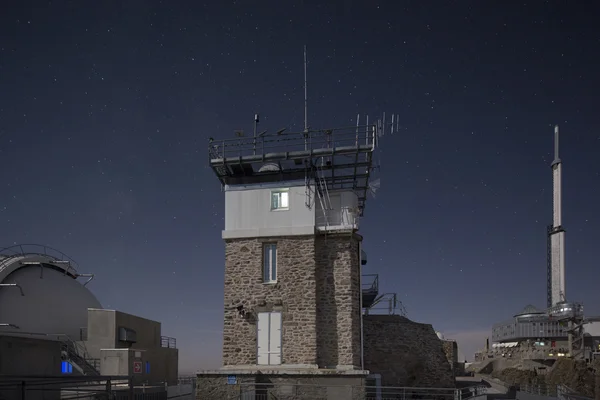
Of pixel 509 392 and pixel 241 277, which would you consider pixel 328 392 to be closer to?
pixel 241 277

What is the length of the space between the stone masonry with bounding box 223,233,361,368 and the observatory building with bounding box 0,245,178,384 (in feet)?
26.6

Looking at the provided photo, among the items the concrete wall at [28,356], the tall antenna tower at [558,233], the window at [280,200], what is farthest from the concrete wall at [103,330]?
the tall antenna tower at [558,233]

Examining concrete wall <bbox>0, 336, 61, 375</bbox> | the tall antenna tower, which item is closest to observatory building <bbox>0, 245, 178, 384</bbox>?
concrete wall <bbox>0, 336, 61, 375</bbox>

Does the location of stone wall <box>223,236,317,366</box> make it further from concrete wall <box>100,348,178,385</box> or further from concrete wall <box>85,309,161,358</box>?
concrete wall <box>85,309,161,358</box>

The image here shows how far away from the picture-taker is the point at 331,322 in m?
23.2

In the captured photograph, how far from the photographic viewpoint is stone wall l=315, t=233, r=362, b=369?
22.9 meters

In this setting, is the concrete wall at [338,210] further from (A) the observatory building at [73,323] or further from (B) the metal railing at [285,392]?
(A) the observatory building at [73,323]

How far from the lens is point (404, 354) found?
2698 cm

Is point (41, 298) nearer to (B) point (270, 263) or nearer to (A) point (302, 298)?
(B) point (270, 263)

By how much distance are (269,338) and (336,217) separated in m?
5.88

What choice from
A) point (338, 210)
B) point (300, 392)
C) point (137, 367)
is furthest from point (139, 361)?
point (338, 210)

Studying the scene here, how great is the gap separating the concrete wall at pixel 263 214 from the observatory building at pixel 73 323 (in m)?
9.77

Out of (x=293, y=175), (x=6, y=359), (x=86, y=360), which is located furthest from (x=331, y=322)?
(x=86, y=360)

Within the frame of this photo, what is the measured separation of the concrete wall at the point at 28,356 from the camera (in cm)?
1806
